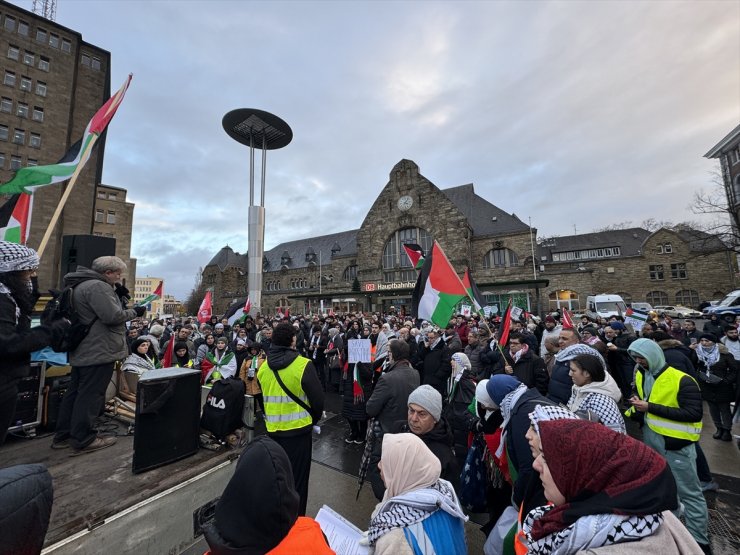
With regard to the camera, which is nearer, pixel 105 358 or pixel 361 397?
pixel 105 358

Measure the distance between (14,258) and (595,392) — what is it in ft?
16.0

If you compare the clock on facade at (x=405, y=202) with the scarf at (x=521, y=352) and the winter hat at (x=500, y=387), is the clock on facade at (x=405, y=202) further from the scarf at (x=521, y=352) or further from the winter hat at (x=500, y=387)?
the winter hat at (x=500, y=387)

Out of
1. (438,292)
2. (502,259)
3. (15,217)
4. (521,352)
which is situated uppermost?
(502,259)

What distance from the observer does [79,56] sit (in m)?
30.3

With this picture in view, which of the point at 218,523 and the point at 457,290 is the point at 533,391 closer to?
the point at 218,523

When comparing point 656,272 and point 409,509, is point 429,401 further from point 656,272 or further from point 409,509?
point 656,272

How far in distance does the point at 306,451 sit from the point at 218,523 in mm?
2174

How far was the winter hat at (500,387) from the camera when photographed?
2.82 meters

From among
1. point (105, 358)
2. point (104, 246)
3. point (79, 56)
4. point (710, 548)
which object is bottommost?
point (710, 548)

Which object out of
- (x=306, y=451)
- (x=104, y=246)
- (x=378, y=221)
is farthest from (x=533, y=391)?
(x=378, y=221)

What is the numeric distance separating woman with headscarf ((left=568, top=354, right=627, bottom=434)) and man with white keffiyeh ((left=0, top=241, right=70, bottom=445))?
4287mm

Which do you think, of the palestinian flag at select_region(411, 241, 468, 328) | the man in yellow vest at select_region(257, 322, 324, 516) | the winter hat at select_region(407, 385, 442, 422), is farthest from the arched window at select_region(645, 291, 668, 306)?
the man in yellow vest at select_region(257, 322, 324, 516)

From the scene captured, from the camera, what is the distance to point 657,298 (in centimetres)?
3066

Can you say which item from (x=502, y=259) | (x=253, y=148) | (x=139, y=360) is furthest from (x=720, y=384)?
(x=502, y=259)
